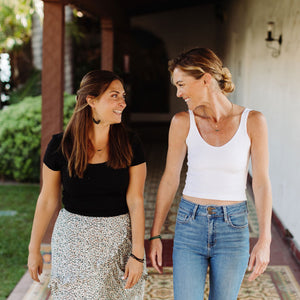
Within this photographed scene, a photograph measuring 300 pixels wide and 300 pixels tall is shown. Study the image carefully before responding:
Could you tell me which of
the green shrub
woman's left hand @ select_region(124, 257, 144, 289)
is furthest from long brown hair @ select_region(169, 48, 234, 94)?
the green shrub

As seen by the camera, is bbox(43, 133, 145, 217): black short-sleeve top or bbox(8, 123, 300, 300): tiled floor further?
bbox(8, 123, 300, 300): tiled floor

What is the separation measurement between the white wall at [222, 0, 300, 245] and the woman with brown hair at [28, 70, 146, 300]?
8.69 feet

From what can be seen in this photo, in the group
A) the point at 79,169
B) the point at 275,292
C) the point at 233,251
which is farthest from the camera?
the point at 275,292

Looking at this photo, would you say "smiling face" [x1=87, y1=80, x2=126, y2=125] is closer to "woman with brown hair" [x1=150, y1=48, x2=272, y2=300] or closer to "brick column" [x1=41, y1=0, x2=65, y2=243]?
"woman with brown hair" [x1=150, y1=48, x2=272, y2=300]

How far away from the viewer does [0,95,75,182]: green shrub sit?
768 centimetres

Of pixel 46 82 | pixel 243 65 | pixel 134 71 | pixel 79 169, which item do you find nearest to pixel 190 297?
pixel 79 169

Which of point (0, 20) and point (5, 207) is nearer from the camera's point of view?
point (5, 207)

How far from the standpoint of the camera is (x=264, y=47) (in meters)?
6.41

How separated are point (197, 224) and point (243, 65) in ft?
23.1

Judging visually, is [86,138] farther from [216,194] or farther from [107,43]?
[107,43]

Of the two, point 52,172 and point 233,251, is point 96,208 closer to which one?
point 52,172

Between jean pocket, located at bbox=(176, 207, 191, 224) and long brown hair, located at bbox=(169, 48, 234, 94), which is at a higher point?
long brown hair, located at bbox=(169, 48, 234, 94)

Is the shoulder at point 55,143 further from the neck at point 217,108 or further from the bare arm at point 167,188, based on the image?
the neck at point 217,108

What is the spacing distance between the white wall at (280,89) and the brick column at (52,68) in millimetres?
2226
